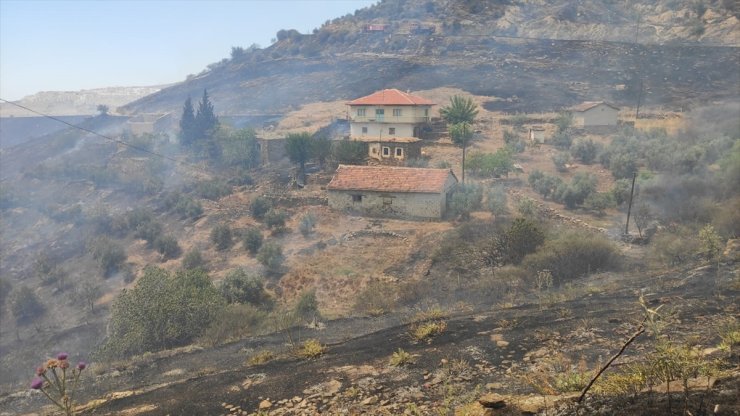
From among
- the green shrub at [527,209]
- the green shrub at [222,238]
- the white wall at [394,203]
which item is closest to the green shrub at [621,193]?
the green shrub at [527,209]

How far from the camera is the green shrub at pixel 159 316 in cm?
1423

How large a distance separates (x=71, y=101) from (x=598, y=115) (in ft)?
375

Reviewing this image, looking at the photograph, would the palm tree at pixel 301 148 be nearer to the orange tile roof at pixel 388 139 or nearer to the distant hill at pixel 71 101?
the orange tile roof at pixel 388 139

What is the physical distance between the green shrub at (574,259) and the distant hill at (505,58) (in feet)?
118

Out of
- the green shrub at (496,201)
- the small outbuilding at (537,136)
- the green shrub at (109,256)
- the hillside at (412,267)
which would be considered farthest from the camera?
the small outbuilding at (537,136)

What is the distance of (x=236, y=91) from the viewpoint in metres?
78.1

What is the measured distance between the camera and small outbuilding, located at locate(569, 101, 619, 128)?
37812 millimetres

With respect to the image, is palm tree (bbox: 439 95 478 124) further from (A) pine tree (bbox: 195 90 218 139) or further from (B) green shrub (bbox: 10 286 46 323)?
(B) green shrub (bbox: 10 286 46 323)

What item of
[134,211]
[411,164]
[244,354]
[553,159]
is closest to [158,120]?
[134,211]

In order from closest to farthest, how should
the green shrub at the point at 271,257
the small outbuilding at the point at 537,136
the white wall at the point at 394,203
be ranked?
the green shrub at the point at 271,257 < the white wall at the point at 394,203 < the small outbuilding at the point at 537,136

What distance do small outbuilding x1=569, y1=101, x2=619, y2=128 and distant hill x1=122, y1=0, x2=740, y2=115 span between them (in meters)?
12.1

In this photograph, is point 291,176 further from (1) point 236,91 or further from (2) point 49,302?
(1) point 236,91

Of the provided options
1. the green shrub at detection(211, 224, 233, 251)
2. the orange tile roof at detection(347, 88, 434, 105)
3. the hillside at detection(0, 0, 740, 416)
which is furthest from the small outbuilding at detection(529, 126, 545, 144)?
the green shrub at detection(211, 224, 233, 251)

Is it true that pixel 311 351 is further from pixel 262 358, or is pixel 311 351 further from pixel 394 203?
pixel 394 203
